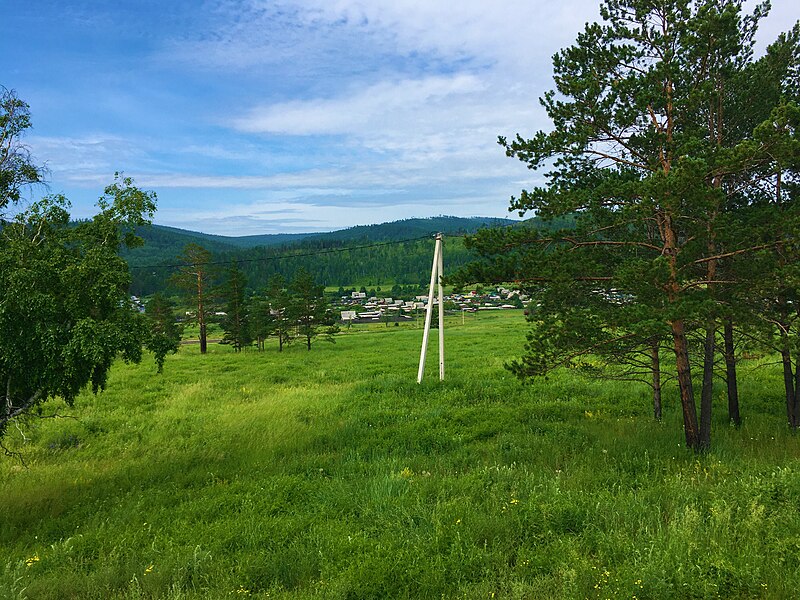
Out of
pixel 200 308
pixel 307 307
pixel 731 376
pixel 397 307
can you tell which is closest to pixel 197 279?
pixel 200 308

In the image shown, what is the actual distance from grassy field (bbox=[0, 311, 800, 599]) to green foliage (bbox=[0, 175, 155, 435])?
8.57ft

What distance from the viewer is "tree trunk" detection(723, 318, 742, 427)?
11.0 metres

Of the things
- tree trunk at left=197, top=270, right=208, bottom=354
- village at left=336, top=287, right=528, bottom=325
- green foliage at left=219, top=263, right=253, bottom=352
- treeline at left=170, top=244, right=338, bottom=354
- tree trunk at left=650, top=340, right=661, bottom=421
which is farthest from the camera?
village at left=336, top=287, right=528, bottom=325

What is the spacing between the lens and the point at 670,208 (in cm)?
825

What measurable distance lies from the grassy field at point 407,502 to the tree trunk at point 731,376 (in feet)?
1.28

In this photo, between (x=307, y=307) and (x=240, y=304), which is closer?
(x=307, y=307)

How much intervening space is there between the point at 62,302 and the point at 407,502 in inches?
266

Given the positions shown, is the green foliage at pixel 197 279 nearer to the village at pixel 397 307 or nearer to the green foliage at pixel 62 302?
the green foliage at pixel 62 302

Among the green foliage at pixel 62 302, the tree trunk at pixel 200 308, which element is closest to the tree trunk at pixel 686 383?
the green foliage at pixel 62 302

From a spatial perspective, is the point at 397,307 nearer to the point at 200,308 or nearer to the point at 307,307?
the point at 307,307

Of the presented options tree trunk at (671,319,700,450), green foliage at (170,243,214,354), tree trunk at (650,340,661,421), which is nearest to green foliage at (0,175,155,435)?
tree trunk at (671,319,700,450)

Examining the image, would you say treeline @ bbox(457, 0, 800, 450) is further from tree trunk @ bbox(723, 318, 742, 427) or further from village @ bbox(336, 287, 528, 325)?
village @ bbox(336, 287, 528, 325)

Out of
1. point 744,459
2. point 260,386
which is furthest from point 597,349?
point 260,386

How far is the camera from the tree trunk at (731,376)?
10953 millimetres
